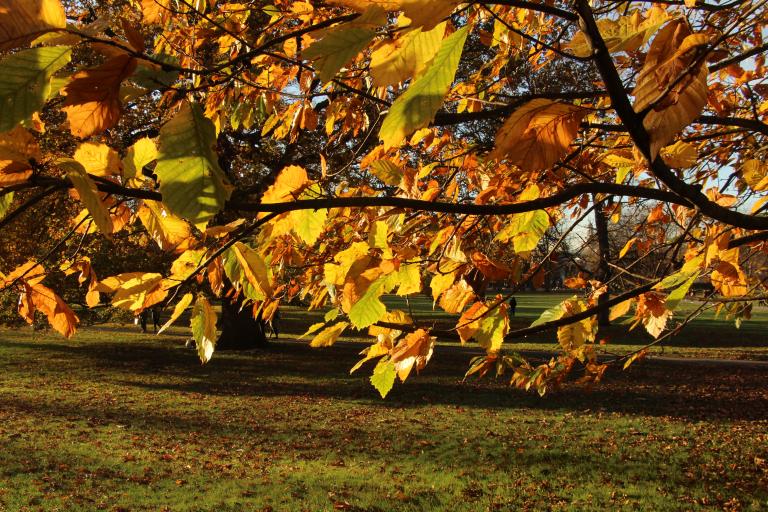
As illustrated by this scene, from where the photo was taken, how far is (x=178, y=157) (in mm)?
711

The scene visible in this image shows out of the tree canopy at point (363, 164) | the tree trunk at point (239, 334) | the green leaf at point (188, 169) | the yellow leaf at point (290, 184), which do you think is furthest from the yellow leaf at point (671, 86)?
the tree trunk at point (239, 334)

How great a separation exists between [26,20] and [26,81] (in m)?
0.07

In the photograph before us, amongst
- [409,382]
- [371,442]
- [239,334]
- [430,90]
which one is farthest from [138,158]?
[239,334]

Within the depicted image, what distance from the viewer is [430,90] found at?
69 cm

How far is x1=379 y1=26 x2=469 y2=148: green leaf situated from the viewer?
2.25ft

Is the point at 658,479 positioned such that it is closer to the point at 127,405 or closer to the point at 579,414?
the point at 579,414

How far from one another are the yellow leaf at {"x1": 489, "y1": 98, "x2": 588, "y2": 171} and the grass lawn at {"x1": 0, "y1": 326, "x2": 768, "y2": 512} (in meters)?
5.05

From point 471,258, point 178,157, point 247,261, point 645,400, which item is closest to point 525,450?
point 645,400

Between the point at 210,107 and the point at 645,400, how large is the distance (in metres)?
9.85

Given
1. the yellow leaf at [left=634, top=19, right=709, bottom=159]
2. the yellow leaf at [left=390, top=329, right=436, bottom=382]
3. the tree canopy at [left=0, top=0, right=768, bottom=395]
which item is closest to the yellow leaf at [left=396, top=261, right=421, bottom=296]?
the tree canopy at [left=0, top=0, right=768, bottom=395]

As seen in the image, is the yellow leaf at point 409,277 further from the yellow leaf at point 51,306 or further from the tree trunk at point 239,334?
the tree trunk at point 239,334

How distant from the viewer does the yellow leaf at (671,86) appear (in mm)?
771

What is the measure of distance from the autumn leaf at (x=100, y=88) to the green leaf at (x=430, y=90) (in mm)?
333

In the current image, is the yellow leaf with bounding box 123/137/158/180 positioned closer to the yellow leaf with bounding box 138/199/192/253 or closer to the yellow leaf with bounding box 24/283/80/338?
the yellow leaf with bounding box 138/199/192/253
